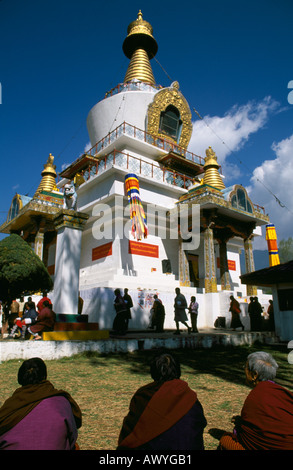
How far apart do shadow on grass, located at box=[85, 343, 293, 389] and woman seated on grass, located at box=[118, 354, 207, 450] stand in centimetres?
371

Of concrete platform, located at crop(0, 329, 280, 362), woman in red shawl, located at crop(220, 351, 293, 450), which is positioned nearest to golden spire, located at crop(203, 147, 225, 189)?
concrete platform, located at crop(0, 329, 280, 362)

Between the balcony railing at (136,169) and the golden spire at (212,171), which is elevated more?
the golden spire at (212,171)

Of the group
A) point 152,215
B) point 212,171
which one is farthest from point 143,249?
point 212,171

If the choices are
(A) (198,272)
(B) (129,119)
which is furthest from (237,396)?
(B) (129,119)

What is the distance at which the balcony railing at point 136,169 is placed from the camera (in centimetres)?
1831

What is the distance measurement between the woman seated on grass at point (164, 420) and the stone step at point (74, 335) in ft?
19.2

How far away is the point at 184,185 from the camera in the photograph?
66.4 ft

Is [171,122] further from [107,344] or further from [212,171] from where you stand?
[107,344]

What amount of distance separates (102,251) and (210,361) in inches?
440

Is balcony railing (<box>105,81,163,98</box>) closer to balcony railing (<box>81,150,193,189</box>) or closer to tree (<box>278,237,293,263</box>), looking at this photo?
balcony railing (<box>81,150,193,189</box>)

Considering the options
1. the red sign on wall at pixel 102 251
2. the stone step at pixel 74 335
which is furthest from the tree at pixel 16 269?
the red sign on wall at pixel 102 251

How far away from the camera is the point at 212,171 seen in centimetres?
2242

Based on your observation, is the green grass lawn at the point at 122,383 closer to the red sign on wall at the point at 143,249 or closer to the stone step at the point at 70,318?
the stone step at the point at 70,318

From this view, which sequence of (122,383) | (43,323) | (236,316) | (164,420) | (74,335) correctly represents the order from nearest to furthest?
(164,420), (122,383), (43,323), (74,335), (236,316)
